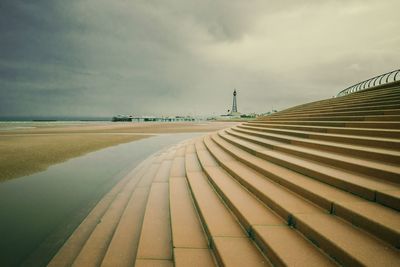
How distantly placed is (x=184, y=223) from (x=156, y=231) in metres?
0.45

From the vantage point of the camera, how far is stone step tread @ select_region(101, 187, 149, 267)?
2801 mm

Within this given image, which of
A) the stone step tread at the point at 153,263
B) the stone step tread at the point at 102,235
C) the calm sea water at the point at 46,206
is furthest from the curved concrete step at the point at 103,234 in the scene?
the stone step tread at the point at 153,263

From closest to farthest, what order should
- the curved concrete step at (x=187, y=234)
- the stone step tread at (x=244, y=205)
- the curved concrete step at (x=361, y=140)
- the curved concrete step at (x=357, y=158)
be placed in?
the curved concrete step at (x=187, y=234)
the stone step tread at (x=244, y=205)
the curved concrete step at (x=357, y=158)
the curved concrete step at (x=361, y=140)

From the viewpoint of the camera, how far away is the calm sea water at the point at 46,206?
3.48m

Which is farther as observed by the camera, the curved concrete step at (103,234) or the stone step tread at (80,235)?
the stone step tread at (80,235)

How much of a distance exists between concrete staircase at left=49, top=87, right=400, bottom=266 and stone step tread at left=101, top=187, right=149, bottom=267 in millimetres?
15

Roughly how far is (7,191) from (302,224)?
7599 mm

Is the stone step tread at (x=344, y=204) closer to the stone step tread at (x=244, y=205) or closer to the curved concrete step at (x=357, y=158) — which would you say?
the stone step tread at (x=244, y=205)

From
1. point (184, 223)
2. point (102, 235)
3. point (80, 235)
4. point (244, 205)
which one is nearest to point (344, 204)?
point (244, 205)

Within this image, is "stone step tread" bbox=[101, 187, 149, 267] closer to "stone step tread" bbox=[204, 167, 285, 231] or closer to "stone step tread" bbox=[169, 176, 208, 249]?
"stone step tread" bbox=[169, 176, 208, 249]

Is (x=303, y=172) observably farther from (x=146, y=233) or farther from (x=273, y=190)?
(x=146, y=233)

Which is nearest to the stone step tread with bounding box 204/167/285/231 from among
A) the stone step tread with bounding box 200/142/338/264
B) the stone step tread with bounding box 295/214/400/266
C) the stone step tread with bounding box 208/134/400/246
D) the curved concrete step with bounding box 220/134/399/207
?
the stone step tread with bounding box 200/142/338/264

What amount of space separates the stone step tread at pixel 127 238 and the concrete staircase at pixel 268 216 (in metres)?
0.02

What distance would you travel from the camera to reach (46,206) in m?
5.06
